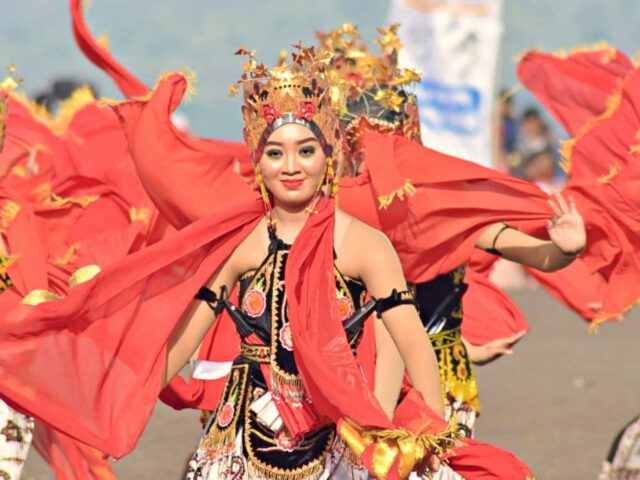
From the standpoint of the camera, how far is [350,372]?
5.24 metres

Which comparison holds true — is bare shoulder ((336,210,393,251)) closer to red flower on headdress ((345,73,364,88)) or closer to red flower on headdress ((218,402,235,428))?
red flower on headdress ((218,402,235,428))

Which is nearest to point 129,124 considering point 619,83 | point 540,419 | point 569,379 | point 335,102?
point 335,102

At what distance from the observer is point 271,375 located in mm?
5422

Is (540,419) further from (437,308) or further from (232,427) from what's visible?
(232,427)

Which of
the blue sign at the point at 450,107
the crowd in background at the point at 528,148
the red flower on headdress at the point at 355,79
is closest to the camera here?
the red flower on headdress at the point at 355,79

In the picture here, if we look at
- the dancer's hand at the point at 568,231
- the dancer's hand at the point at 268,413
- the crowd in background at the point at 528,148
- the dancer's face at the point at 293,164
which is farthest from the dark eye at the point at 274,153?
the crowd in background at the point at 528,148

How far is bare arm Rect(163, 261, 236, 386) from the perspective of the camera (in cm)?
560

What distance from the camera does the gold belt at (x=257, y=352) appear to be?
5453 mm

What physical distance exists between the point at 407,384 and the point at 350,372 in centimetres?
48

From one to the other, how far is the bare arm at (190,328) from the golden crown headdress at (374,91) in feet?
3.94

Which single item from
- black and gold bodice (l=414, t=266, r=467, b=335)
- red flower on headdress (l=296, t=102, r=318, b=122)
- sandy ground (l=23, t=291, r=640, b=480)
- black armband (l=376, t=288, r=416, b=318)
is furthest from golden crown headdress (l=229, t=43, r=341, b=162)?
sandy ground (l=23, t=291, r=640, b=480)

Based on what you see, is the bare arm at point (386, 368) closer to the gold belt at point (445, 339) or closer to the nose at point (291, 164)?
the nose at point (291, 164)

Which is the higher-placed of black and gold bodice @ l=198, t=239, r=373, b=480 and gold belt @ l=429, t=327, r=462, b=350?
gold belt @ l=429, t=327, r=462, b=350

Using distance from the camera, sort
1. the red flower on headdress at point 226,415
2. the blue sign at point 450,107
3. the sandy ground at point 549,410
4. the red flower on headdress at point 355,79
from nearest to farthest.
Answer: the red flower on headdress at point 226,415 → the red flower on headdress at point 355,79 → the sandy ground at point 549,410 → the blue sign at point 450,107
